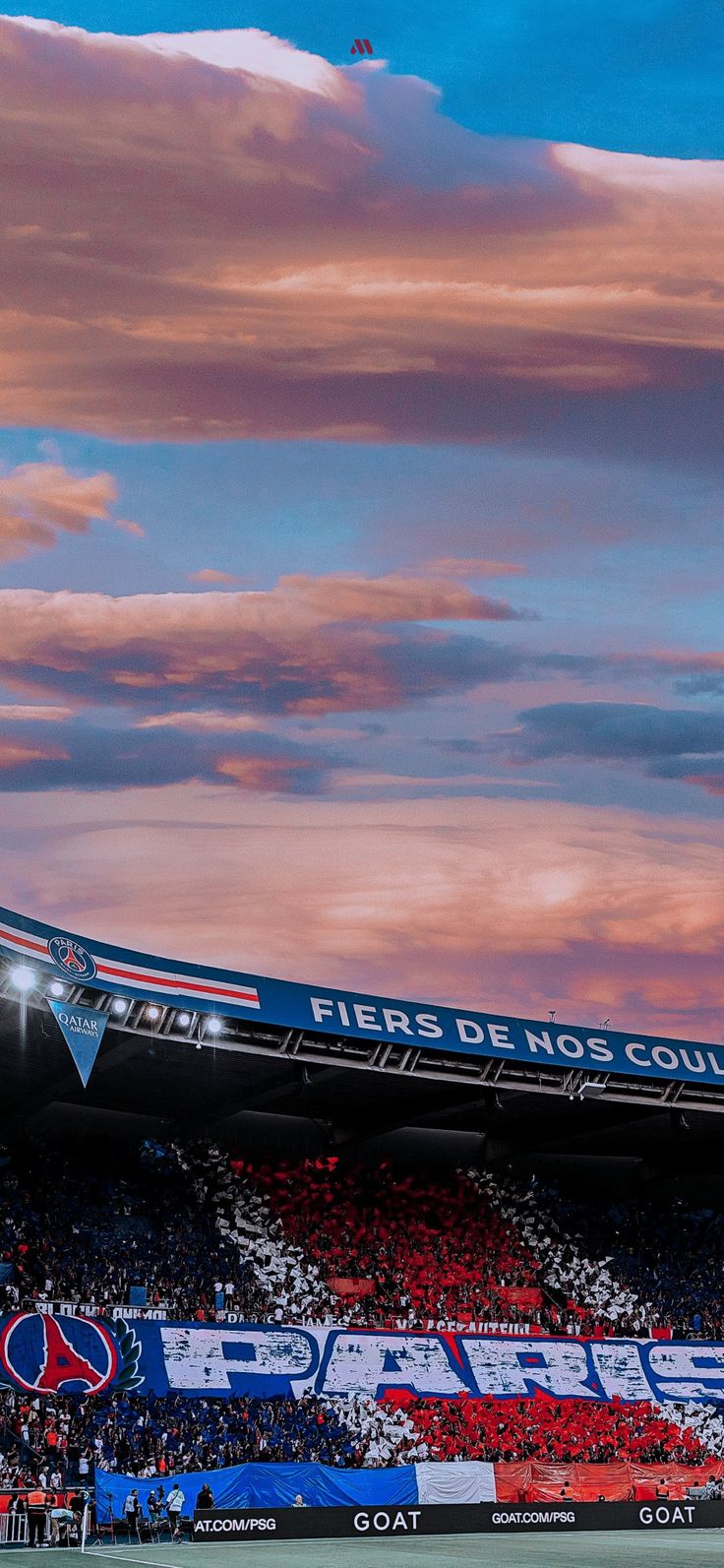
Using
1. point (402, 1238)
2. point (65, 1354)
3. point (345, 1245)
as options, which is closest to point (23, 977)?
point (65, 1354)

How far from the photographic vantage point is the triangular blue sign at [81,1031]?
3994cm

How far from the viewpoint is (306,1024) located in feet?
151

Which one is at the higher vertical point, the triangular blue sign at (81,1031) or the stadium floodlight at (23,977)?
the stadium floodlight at (23,977)

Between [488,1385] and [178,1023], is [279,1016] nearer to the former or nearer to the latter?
[178,1023]

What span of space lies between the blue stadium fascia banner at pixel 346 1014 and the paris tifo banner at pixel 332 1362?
908 centimetres

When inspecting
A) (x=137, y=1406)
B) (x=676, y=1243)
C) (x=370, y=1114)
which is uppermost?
(x=370, y=1114)

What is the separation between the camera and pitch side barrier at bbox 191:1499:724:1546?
35906 mm

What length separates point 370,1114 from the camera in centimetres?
5634

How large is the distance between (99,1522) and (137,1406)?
8234 millimetres

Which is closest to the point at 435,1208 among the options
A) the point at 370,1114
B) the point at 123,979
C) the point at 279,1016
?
the point at 370,1114

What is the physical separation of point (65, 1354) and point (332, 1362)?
879 cm

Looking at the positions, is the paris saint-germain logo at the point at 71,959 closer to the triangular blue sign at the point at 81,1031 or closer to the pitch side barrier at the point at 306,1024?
the pitch side barrier at the point at 306,1024

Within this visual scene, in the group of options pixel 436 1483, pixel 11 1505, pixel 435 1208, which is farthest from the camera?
pixel 435 1208

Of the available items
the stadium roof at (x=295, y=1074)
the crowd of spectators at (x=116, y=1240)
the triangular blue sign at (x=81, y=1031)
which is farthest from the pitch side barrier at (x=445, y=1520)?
the stadium roof at (x=295, y=1074)
